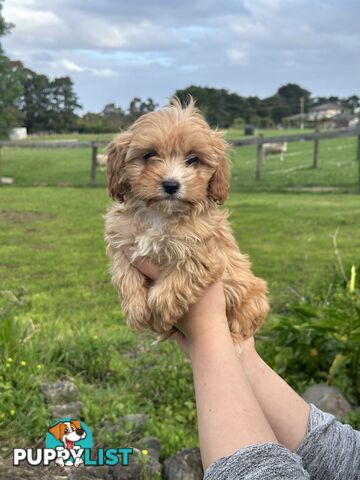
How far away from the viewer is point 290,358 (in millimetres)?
5340

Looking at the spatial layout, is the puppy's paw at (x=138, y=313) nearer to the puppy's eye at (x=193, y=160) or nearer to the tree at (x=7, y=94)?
the puppy's eye at (x=193, y=160)

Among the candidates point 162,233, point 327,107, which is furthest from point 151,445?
point 327,107

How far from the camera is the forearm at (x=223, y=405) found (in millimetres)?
1979

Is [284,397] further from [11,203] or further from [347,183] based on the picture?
[347,183]

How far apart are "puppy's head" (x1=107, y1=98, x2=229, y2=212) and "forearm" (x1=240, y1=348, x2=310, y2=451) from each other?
3.04ft

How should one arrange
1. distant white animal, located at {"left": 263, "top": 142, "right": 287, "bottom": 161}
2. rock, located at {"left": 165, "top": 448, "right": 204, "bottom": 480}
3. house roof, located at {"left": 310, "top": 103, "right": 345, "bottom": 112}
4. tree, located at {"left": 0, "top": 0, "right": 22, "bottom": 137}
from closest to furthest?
rock, located at {"left": 165, "top": 448, "right": 204, "bottom": 480} < tree, located at {"left": 0, "top": 0, "right": 22, "bottom": 137} < distant white animal, located at {"left": 263, "top": 142, "right": 287, "bottom": 161} < house roof, located at {"left": 310, "top": 103, "right": 345, "bottom": 112}

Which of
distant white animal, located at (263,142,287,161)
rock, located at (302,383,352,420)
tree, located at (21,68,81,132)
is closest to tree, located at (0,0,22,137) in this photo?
tree, located at (21,68,81,132)

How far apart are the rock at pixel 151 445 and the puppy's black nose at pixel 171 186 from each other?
214cm

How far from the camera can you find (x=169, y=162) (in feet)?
9.78

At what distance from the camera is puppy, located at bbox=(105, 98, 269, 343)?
296cm

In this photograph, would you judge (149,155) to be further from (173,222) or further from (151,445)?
(151,445)

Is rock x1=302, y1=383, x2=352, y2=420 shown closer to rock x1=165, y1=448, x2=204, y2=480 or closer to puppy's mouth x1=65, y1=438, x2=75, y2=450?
rock x1=165, y1=448, x2=204, y2=480

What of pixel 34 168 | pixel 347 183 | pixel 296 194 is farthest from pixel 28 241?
pixel 34 168

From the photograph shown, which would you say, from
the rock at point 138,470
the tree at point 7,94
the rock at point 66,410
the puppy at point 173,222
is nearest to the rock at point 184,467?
the rock at point 138,470
